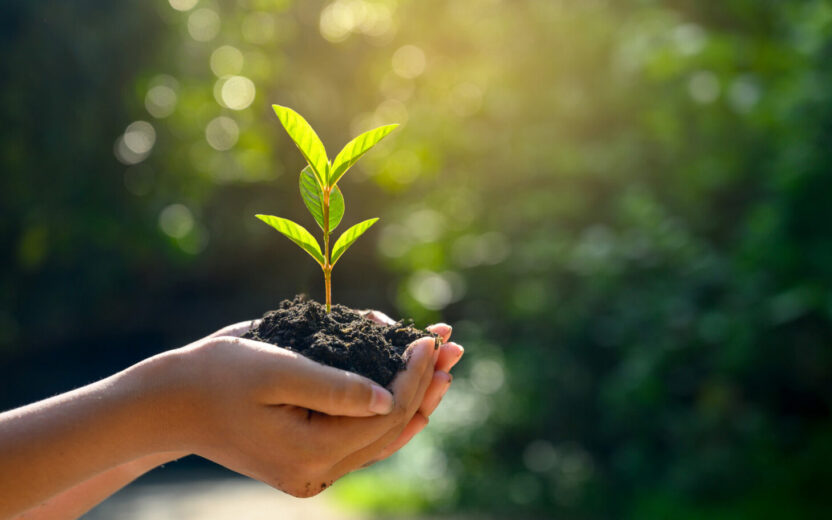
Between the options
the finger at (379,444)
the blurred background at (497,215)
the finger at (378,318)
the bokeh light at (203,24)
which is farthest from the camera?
the bokeh light at (203,24)

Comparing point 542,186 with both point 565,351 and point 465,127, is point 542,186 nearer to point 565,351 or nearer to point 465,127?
point 465,127

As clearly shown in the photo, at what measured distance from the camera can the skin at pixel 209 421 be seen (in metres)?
1.36

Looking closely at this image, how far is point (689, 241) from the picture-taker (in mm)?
5035

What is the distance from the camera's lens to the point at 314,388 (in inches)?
53.4

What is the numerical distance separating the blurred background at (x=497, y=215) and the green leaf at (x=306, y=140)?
3081 mm

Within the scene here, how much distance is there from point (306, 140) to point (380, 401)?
0.64 m

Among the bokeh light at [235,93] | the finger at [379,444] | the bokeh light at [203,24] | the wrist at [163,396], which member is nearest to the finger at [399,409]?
the finger at [379,444]

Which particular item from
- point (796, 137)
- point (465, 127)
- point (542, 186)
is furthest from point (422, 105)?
point (796, 137)

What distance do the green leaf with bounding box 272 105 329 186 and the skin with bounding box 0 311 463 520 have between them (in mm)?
496

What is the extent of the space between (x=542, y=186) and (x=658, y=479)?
275cm

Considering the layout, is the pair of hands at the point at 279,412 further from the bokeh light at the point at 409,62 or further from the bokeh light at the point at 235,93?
the bokeh light at the point at 409,62

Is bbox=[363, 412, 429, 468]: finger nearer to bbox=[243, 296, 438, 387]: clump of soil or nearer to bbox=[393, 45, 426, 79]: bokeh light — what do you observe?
bbox=[243, 296, 438, 387]: clump of soil

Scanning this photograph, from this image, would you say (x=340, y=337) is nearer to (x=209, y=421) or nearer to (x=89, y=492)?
(x=209, y=421)

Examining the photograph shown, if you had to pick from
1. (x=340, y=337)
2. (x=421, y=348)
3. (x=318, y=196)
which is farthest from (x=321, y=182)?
(x=421, y=348)
